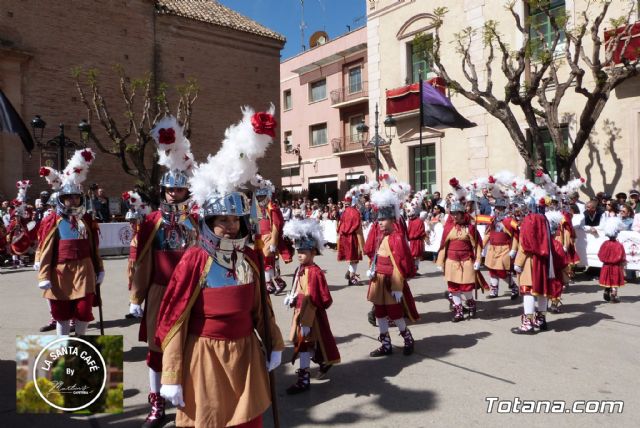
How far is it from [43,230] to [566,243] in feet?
31.5

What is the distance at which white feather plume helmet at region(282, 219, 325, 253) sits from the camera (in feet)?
16.9

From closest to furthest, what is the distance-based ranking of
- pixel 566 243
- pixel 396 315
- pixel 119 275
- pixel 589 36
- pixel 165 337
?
pixel 165 337
pixel 396 315
pixel 566 243
pixel 119 275
pixel 589 36

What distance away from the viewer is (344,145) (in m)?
28.6

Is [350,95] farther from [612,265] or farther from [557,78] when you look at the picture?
[612,265]

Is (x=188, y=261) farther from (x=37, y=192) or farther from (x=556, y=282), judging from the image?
(x=37, y=192)

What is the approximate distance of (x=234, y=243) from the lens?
10.4 ft

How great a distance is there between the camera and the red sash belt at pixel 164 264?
4.53 metres

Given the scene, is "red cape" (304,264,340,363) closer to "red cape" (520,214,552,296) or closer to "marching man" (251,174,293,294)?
"red cape" (520,214,552,296)

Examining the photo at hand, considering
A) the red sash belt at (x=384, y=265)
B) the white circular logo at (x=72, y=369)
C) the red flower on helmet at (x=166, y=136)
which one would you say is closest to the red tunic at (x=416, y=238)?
the red sash belt at (x=384, y=265)

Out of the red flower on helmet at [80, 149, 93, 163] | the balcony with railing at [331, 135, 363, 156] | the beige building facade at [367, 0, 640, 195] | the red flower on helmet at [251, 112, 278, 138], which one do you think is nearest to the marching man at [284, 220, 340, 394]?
the red flower on helmet at [251, 112, 278, 138]

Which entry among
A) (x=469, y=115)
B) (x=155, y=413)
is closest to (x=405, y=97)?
(x=469, y=115)

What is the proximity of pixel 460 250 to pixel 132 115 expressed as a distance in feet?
58.5

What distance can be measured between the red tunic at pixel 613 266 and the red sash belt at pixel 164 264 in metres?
7.57

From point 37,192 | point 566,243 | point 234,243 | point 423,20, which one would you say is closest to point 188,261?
point 234,243
